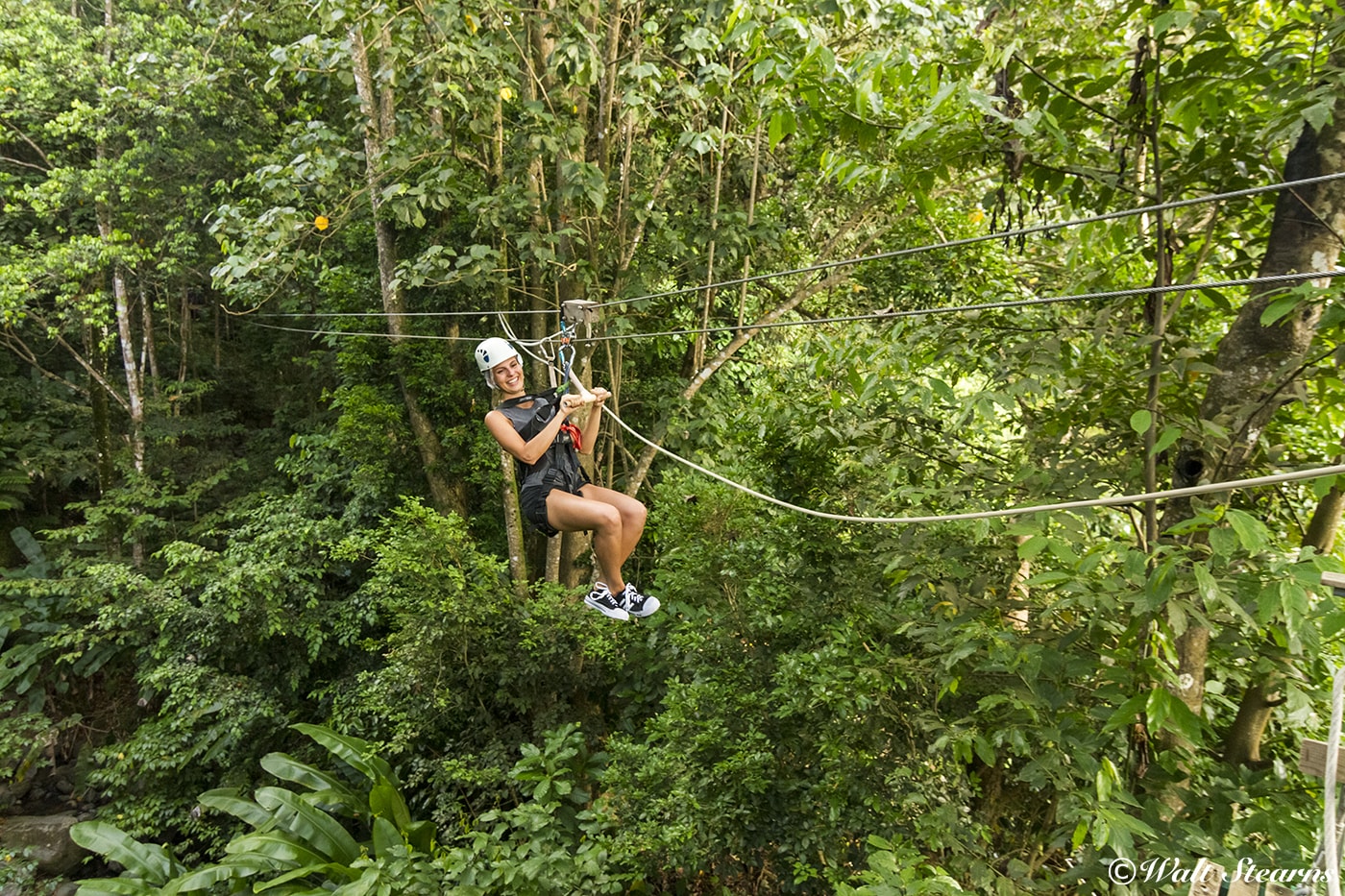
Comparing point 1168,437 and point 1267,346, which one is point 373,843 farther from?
point 1267,346

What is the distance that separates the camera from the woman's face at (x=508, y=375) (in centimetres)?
317

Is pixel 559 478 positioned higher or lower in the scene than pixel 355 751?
higher

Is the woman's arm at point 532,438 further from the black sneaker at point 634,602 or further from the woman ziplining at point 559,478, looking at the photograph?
the black sneaker at point 634,602

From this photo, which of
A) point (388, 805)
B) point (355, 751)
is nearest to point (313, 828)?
point (388, 805)

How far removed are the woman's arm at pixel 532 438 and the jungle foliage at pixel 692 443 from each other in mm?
468

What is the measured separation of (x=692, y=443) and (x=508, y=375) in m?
2.37

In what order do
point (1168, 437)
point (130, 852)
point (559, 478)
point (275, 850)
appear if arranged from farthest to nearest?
point (130, 852)
point (275, 850)
point (559, 478)
point (1168, 437)

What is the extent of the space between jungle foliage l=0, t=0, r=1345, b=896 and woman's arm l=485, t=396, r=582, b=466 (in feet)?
1.54

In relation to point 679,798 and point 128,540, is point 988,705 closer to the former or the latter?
point 679,798

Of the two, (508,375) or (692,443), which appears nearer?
(508,375)

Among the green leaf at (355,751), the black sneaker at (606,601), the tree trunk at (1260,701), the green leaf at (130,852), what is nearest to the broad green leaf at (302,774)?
the green leaf at (355,751)

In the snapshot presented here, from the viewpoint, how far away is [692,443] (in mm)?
5406

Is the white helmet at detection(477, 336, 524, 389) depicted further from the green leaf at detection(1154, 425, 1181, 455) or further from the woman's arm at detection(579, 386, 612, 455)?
the green leaf at detection(1154, 425, 1181, 455)

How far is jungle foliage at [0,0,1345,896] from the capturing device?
2076 mm
